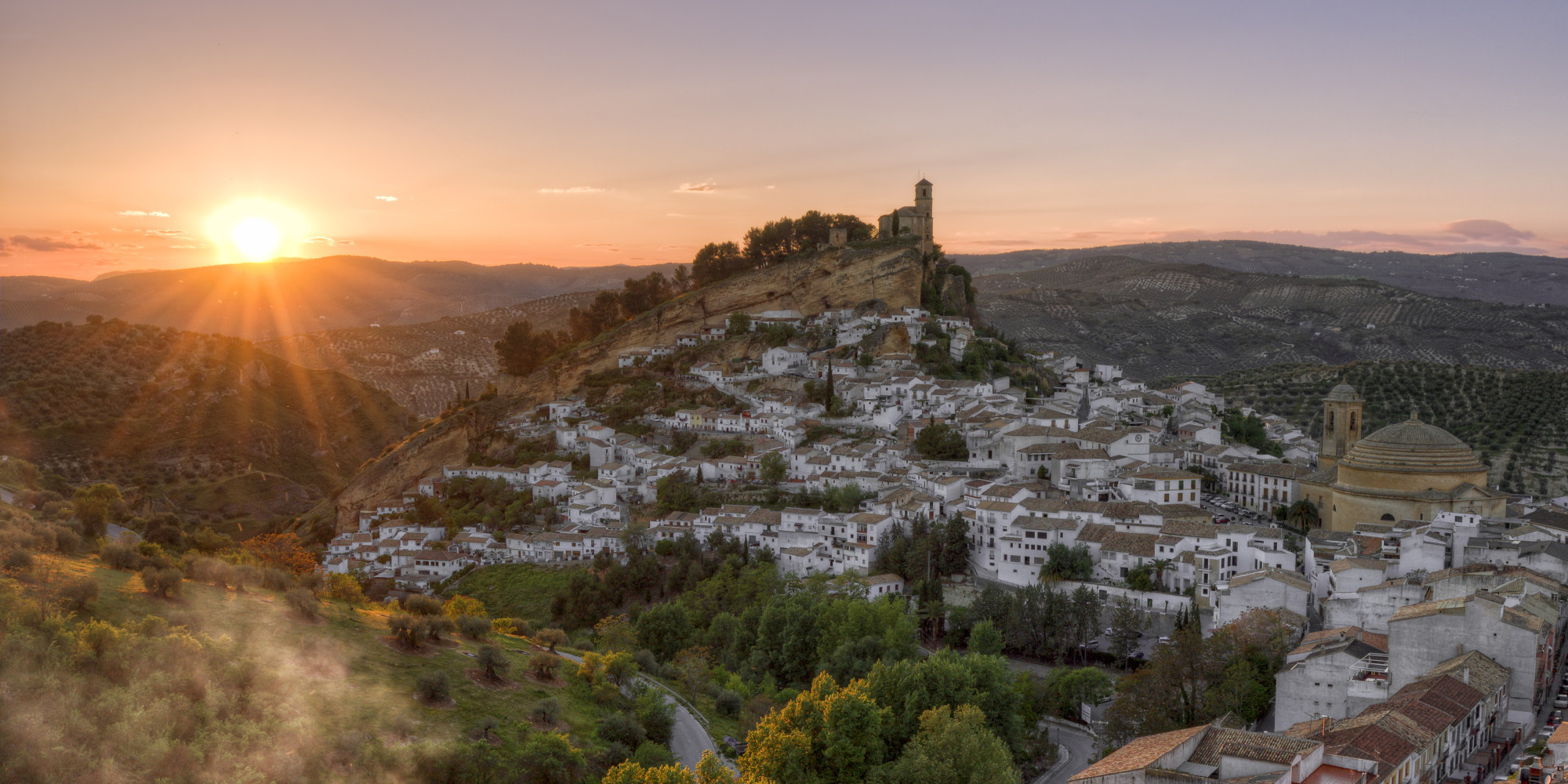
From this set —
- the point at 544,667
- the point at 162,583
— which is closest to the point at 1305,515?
the point at 544,667

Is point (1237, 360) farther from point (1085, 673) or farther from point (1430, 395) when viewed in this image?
point (1085, 673)

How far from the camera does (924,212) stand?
57812 millimetres

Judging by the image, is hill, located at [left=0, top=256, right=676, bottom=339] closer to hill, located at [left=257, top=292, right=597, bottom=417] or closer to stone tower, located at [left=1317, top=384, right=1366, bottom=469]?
hill, located at [left=257, top=292, right=597, bottom=417]

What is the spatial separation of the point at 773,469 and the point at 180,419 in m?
38.9

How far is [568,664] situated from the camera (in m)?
21.5

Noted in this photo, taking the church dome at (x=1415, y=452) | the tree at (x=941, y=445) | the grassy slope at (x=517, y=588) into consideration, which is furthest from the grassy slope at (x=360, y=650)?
the church dome at (x=1415, y=452)

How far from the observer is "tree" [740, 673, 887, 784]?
54.6 ft

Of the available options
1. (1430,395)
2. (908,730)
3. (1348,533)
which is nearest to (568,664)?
(908,730)

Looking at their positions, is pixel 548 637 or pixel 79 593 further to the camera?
pixel 548 637

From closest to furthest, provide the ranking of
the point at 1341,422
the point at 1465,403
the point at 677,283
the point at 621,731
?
the point at 621,731, the point at 1341,422, the point at 1465,403, the point at 677,283

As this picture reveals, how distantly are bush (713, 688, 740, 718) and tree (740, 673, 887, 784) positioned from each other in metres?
4.90

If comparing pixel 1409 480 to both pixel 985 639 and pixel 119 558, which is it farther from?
pixel 119 558

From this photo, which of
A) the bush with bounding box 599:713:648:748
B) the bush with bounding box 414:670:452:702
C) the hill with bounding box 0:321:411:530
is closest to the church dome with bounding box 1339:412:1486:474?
the bush with bounding box 599:713:648:748

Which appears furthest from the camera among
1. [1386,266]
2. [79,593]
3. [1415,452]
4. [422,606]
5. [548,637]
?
[1386,266]
